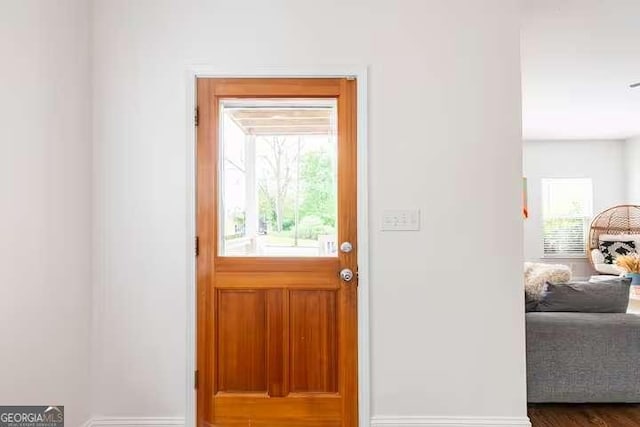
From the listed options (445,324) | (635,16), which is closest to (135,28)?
(445,324)

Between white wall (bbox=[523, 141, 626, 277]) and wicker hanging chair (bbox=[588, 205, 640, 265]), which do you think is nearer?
wicker hanging chair (bbox=[588, 205, 640, 265])

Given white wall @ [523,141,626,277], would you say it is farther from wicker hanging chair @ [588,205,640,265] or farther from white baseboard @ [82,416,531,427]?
white baseboard @ [82,416,531,427]

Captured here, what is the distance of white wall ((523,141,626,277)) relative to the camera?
7863mm

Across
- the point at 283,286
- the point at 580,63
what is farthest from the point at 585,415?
the point at 580,63

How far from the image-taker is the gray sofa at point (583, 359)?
2.95 m

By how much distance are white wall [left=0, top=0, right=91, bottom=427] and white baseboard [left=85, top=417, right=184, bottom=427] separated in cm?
9

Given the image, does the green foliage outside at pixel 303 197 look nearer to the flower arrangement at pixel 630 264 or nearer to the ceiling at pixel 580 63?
the ceiling at pixel 580 63

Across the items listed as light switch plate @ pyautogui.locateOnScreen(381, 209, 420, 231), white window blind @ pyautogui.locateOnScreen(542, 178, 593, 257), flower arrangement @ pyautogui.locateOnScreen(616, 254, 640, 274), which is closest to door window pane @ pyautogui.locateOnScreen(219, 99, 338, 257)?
light switch plate @ pyautogui.locateOnScreen(381, 209, 420, 231)

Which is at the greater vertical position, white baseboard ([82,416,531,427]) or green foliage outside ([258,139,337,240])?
green foliage outside ([258,139,337,240])

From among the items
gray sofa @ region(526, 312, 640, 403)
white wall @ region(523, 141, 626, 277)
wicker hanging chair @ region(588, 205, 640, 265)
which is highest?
white wall @ region(523, 141, 626, 277)

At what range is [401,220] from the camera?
2551 millimetres

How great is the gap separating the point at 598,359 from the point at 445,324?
4.02 feet

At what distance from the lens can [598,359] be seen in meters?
2.95

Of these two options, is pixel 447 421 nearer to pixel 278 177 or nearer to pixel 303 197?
pixel 303 197
